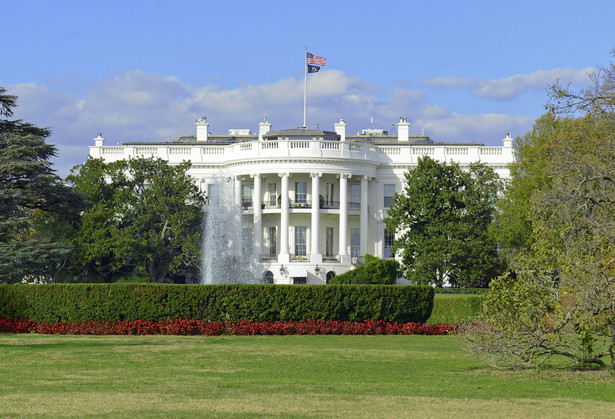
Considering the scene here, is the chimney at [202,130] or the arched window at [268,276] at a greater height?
the chimney at [202,130]

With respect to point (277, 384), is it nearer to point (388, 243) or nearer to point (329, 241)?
point (329, 241)

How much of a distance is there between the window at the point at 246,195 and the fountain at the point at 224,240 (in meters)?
1.28

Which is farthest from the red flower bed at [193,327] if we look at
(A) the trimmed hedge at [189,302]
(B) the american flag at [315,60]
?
(B) the american flag at [315,60]

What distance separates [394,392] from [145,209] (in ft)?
150

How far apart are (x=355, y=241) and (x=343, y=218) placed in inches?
136

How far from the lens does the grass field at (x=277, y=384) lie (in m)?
13.2

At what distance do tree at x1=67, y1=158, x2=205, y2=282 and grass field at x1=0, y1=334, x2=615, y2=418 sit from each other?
3317cm

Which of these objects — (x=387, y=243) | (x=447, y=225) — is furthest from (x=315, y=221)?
(x=447, y=225)

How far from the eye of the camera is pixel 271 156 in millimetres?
65875

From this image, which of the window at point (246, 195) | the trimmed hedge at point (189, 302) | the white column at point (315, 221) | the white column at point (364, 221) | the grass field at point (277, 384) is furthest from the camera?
the window at point (246, 195)

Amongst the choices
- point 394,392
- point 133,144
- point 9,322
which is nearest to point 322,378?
point 394,392

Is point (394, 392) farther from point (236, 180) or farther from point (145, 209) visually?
point (236, 180)

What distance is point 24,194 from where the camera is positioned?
134 ft

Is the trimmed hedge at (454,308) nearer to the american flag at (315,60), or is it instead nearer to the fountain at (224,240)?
the fountain at (224,240)
